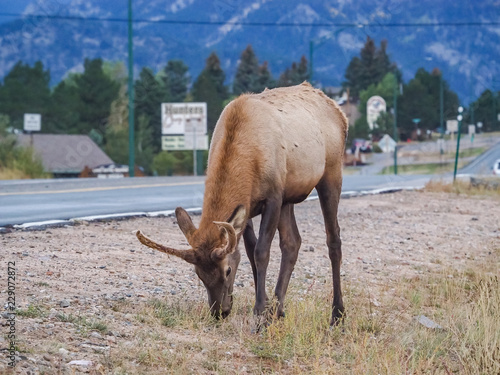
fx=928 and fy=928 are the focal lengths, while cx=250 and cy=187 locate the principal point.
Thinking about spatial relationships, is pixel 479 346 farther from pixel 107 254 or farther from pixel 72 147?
pixel 72 147

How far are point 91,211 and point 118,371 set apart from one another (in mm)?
9212

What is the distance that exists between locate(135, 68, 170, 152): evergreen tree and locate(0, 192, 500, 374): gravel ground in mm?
64360

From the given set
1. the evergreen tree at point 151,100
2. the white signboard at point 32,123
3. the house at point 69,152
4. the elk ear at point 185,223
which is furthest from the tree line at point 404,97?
the elk ear at point 185,223

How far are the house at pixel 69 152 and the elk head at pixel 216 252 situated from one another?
6098 cm

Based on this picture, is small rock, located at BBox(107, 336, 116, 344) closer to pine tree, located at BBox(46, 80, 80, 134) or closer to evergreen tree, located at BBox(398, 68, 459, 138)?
pine tree, located at BBox(46, 80, 80, 134)

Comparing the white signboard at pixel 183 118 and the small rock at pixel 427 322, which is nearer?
the small rock at pixel 427 322

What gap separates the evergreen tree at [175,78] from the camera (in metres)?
101

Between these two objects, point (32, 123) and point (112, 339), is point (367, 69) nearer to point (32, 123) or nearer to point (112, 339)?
point (32, 123)

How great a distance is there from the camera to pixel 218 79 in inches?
3875

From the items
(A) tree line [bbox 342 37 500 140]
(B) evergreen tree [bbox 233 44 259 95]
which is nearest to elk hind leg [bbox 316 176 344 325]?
(A) tree line [bbox 342 37 500 140]

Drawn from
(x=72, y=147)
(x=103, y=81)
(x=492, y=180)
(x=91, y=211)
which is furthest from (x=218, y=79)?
(x=91, y=211)

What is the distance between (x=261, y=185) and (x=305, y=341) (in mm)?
1263

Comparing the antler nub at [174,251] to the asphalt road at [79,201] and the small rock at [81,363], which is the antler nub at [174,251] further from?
the asphalt road at [79,201]

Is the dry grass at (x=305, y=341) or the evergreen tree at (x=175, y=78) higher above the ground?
the evergreen tree at (x=175, y=78)
